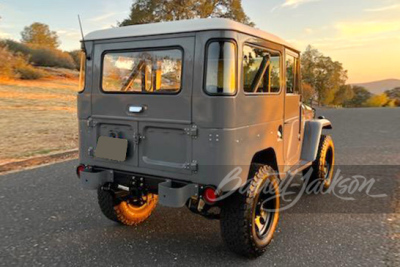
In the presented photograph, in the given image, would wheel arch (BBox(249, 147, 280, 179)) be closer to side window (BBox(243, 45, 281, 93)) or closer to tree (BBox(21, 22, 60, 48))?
side window (BBox(243, 45, 281, 93))

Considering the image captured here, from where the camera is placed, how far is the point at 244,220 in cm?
324

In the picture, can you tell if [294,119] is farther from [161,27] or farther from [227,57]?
[161,27]

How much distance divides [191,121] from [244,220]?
103 cm

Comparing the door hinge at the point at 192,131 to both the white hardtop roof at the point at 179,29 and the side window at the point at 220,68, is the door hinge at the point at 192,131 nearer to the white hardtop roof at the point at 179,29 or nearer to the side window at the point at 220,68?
the side window at the point at 220,68

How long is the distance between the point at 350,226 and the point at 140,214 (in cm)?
252

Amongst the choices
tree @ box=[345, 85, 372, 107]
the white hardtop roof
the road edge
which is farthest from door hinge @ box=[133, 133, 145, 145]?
tree @ box=[345, 85, 372, 107]

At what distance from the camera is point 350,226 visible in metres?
4.18

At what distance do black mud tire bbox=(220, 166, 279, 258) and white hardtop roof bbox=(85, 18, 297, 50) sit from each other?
1386 millimetres

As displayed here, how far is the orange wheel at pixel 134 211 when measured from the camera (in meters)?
4.12

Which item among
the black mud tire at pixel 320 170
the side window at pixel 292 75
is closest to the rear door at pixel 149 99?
the side window at pixel 292 75

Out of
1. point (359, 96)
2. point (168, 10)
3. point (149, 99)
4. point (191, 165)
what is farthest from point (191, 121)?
point (359, 96)

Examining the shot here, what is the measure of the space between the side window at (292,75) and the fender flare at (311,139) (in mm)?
648

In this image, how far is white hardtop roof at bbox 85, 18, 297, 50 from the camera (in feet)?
9.93

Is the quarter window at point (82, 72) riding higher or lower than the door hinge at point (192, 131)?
higher
